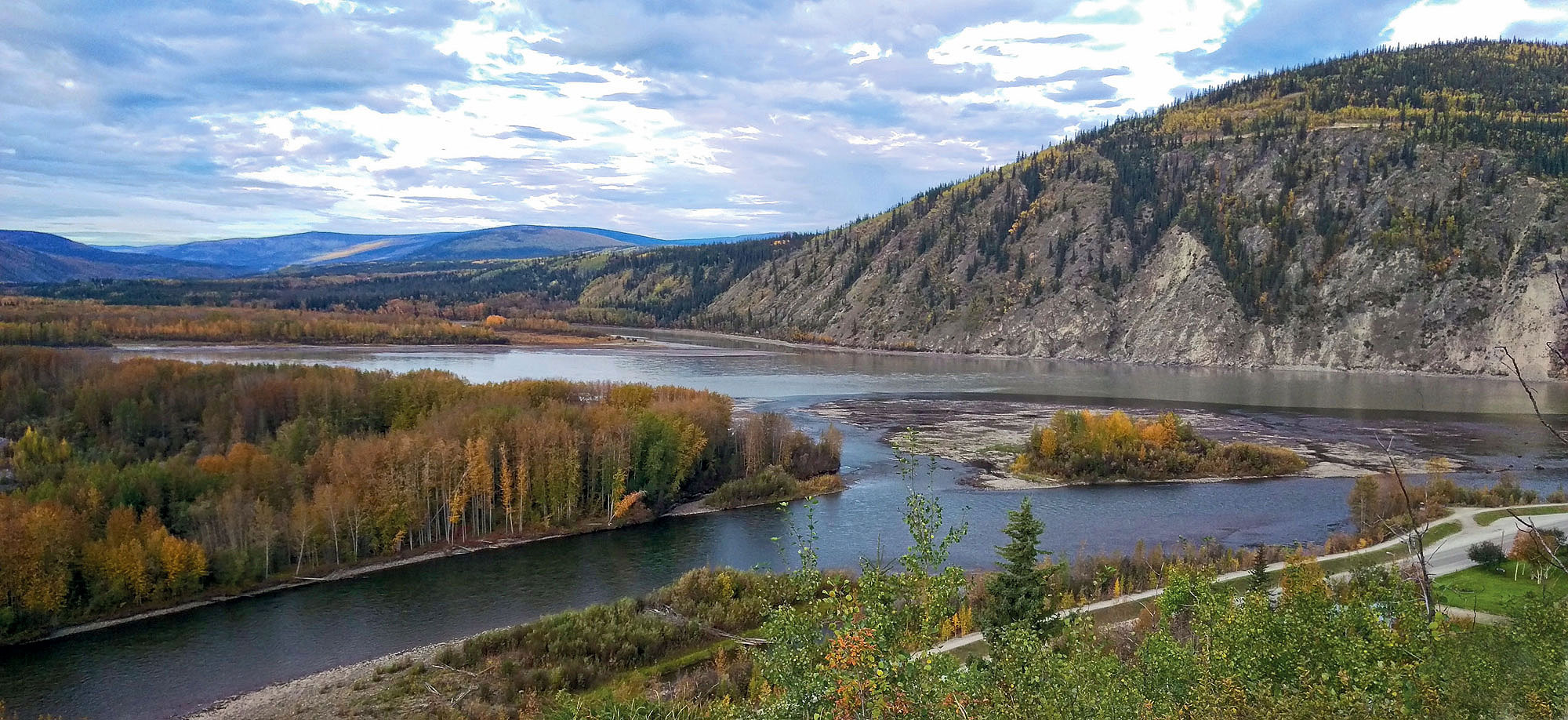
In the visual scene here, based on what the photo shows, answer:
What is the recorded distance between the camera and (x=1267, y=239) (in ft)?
367

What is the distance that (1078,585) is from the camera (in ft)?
89.6

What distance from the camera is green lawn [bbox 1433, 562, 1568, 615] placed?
862 inches

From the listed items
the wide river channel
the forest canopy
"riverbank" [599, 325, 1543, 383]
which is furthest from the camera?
"riverbank" [599, 325, 1543, 383]

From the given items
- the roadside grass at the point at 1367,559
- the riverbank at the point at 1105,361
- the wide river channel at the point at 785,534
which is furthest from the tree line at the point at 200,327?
the roadside grass at the point at 1367,559

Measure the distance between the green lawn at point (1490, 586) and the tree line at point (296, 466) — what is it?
89.9ft

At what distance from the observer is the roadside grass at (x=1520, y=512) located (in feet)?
106

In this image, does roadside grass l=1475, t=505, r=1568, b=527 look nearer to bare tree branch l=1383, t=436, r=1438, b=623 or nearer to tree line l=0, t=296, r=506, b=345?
bare tree branch l=1383, t=436, r=1438, b=623

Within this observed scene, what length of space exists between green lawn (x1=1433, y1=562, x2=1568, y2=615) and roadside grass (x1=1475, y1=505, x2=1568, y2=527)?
7.89 metres

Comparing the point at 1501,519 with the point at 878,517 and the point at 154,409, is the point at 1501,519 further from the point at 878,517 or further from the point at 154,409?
the point at 154,409

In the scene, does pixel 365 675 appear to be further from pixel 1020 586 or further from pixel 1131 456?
pixel 1131 456

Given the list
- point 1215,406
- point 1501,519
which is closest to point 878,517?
point 1501,519

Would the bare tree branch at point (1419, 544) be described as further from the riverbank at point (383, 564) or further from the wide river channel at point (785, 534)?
the riverbank at point (383, 564)

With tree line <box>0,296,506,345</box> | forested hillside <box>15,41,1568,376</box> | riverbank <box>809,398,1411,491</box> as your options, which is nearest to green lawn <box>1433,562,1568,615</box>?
riverbank <box>809,398,1411,491</box>

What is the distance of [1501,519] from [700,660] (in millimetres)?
30154
